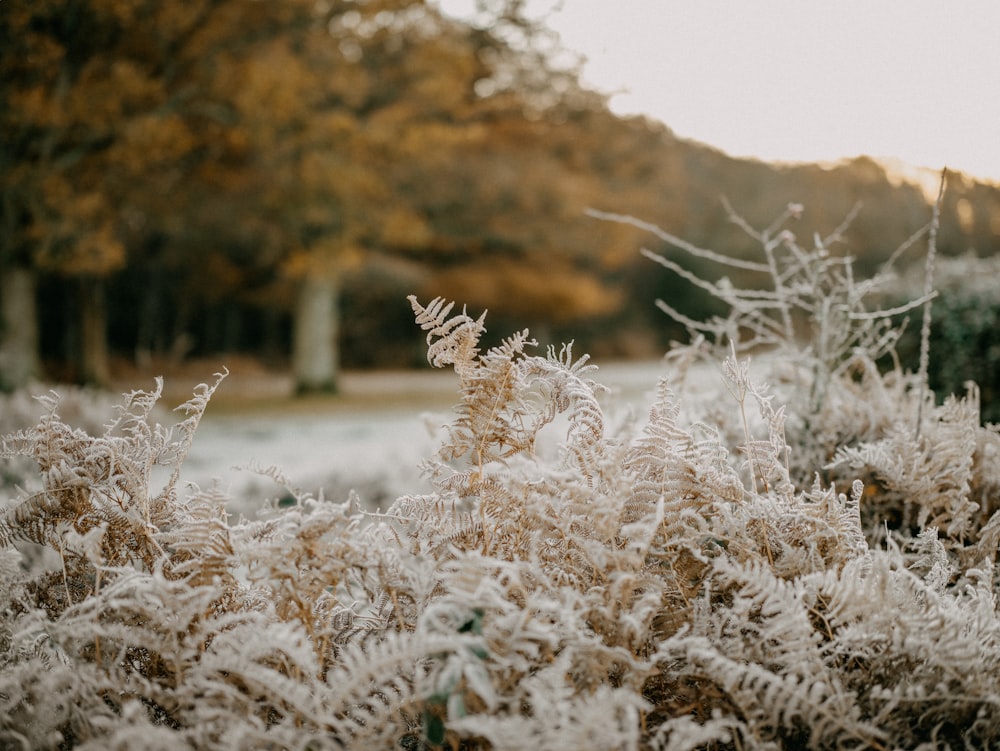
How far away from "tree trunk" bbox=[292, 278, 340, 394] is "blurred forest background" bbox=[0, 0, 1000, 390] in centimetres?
5

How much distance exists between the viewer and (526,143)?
66.8ft

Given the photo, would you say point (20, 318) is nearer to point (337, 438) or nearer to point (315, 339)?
point (315, 339)

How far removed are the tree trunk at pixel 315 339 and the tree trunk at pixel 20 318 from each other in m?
5.56

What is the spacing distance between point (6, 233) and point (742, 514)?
1371 cm

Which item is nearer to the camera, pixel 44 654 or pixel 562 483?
pixel 562 483

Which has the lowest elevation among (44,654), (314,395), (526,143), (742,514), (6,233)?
(314,395)

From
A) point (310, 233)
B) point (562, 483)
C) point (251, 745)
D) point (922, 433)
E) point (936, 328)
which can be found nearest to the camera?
point (251, 745)

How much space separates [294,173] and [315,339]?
4320 millimetres

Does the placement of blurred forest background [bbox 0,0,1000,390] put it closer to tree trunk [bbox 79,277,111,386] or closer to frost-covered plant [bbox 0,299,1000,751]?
tree trunk [bbox 79,277,111,386]

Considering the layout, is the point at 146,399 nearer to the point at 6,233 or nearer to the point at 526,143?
the point at 6,233

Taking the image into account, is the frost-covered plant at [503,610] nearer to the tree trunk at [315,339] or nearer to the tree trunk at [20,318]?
the tree trunk at [20,318]

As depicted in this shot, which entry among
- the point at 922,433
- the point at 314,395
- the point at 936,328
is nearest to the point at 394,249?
the point at 314,395

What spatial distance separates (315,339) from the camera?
1830 centimetres

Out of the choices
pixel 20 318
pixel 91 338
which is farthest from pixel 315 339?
pixel 20 318
